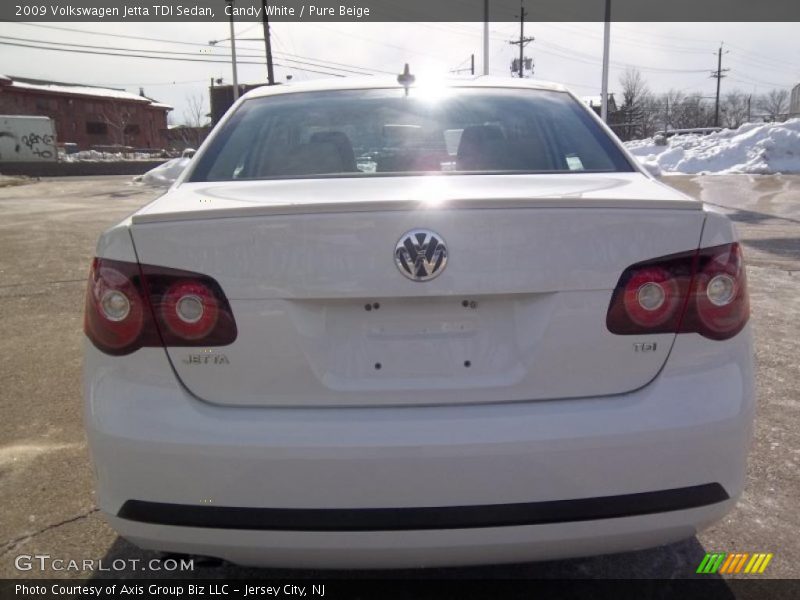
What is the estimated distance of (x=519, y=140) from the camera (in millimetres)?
2809

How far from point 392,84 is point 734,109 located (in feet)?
272

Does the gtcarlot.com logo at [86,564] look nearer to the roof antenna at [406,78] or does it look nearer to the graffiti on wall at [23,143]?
the roof antenna at [406,78]

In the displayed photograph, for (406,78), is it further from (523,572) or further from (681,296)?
(523,572)

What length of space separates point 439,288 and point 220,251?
576mm

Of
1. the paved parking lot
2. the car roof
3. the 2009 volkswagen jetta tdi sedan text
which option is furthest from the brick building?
the 2009 volkswagen jetta tdi sedan text

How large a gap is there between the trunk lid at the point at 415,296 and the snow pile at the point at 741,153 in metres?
22.6

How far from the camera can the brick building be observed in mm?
54031

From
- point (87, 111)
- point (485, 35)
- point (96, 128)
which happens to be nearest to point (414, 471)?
point (485, 35)

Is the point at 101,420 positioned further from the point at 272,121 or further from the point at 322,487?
the point at 272,121

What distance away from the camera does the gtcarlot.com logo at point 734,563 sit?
2.41 metres

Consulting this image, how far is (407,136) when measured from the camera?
9.48 ft

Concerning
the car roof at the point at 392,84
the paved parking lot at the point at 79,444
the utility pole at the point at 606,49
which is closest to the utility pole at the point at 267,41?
the utility pole at the point at 606,49

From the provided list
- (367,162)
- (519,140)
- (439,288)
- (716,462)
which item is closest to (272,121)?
(367,162)

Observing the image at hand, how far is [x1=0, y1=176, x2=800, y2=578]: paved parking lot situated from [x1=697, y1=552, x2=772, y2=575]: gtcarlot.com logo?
3 centimetres
